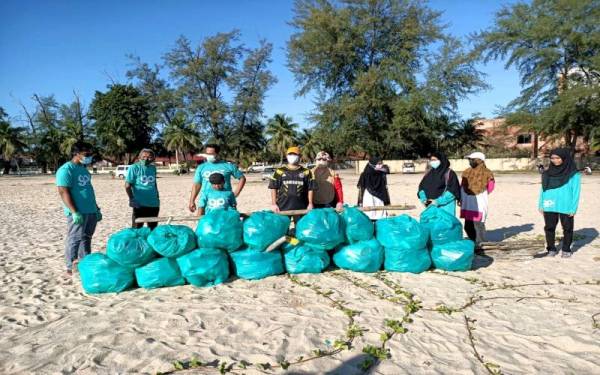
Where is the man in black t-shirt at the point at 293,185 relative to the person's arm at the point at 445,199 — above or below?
above

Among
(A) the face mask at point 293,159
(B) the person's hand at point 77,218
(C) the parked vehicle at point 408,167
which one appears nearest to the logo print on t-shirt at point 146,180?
(B) the person's hand at point 77,218

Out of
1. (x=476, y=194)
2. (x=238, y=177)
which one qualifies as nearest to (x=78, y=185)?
(x=238, y=177)

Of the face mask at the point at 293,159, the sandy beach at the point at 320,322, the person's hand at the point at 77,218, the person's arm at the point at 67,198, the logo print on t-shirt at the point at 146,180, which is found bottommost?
the sandy beach at the point at 320,322

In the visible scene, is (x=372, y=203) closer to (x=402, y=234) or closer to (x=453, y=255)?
(x=402, y=234)

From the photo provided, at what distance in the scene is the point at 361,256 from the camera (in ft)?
15.9

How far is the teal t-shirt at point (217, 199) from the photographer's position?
16.8 feet

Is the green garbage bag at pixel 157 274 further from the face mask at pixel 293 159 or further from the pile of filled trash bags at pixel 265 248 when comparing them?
the face mask at pixel 293 159

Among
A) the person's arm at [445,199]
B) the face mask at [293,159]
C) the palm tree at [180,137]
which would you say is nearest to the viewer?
the face mask at [293,159]

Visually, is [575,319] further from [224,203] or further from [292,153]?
[224,203]

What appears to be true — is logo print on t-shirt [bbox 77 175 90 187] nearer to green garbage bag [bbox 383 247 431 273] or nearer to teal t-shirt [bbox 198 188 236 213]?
teal t-shirt [bbox 198 188 236 213]

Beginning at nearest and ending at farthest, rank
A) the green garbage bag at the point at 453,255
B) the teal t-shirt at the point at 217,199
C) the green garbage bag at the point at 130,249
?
the green garbage bag at the point at 130,249, the green garbage bag at the point at 453,255, the teal t-shirt at the point at 217,199

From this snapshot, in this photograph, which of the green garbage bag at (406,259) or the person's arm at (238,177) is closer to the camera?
the green garbage bag at (406,259)

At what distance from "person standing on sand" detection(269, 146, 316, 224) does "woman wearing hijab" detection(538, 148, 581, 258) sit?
3.17 meters

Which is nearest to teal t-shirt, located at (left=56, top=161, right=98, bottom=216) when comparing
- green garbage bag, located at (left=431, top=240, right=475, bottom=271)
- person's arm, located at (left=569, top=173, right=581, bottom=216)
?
green garbage bag, located at (left=431, top=240, right=475, bottom=271)
